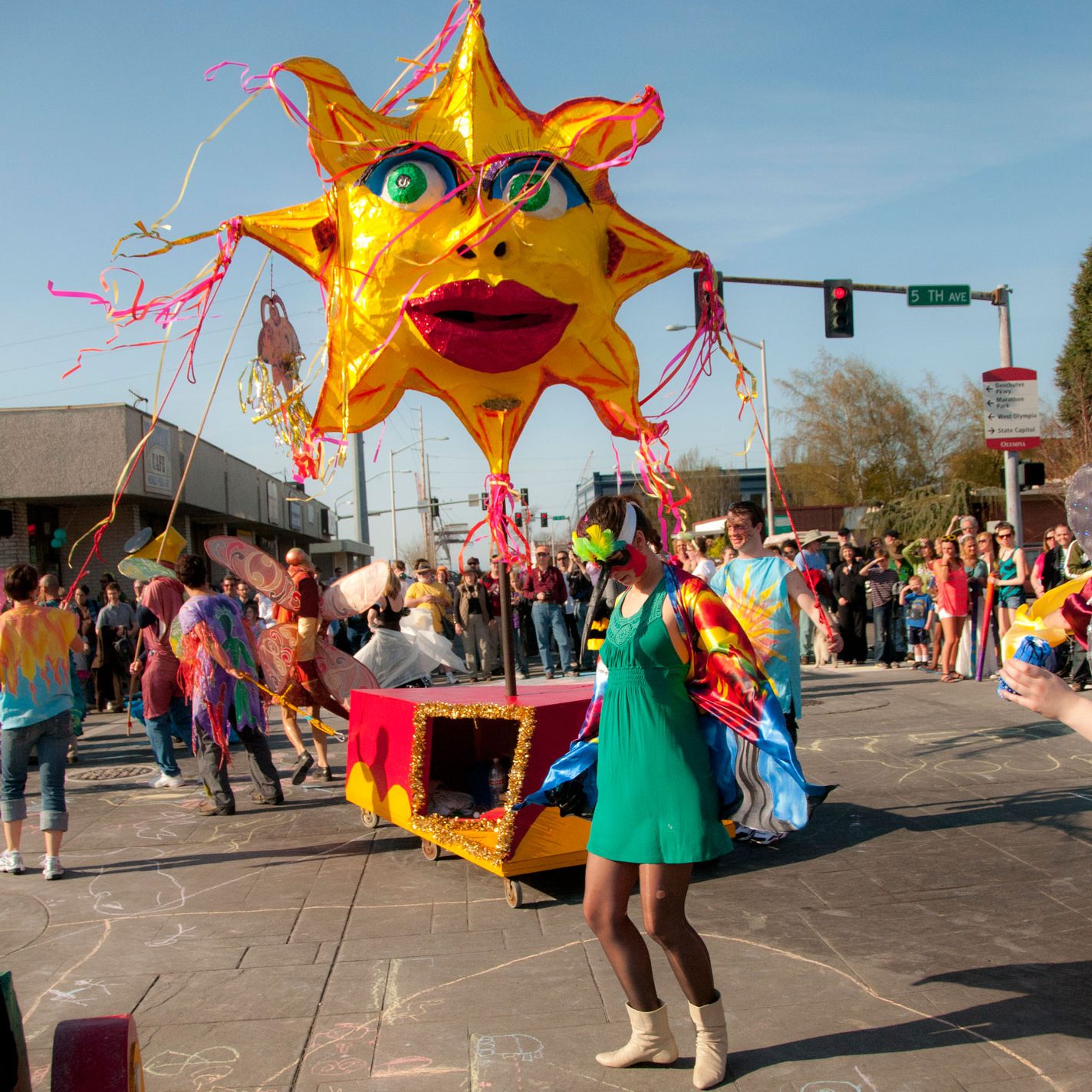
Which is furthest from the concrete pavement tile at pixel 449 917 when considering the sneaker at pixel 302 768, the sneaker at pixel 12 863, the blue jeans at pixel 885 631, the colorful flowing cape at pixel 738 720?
the blue jeans at pixel 885 631

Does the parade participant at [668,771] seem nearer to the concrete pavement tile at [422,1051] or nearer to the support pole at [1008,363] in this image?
the concrete pavement tile at [422,1051]

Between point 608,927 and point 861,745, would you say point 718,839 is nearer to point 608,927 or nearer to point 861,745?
point 608,927

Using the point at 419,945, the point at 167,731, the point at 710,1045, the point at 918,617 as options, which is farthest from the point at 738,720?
the point at 918,617

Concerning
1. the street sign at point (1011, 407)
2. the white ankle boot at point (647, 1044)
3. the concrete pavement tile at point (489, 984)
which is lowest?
the concrete pavement tile at point (489, 984)

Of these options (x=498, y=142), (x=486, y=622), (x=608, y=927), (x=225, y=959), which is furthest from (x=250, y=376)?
(x=486, y=622)

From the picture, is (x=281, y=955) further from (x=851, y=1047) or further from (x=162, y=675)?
(x=162, y=675)

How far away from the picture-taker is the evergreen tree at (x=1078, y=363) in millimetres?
30188

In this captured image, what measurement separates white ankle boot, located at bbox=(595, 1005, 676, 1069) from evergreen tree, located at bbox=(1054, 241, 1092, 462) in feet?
Result: 96.5

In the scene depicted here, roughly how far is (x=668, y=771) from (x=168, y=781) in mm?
6188

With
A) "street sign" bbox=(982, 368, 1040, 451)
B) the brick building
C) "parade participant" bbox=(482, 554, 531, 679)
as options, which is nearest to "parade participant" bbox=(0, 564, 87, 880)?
"parade participant" bbox=(482, 554, 531, 679)

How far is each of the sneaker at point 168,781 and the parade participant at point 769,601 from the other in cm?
465

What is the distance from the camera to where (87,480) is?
1948 cm

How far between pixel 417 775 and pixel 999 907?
2.72 m

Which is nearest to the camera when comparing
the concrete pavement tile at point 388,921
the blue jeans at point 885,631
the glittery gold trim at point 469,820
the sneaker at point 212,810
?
the concrete pavement tile at point 388,921
